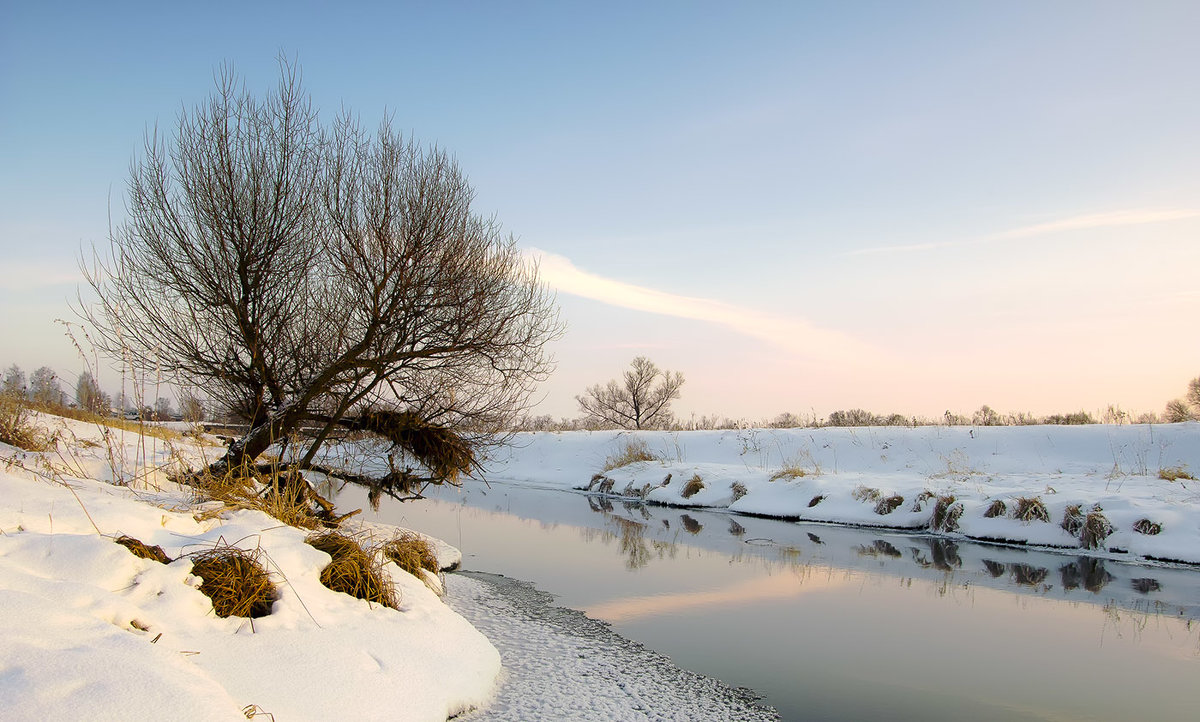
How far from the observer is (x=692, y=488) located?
1812 cm

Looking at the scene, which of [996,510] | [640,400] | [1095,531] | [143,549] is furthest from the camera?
[640,400]

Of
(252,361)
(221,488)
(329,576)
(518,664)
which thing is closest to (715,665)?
(518,664)

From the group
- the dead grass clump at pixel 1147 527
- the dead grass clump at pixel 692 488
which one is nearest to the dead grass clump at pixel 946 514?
the dead grass clump at pixel 1147 527

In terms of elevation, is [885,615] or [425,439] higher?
[425,439]

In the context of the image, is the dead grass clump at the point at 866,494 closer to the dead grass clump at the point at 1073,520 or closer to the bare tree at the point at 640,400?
the dead grass clump at the point at 1073,520

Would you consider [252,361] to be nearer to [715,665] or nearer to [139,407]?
[139,407]

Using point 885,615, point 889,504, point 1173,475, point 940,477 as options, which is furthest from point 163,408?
point 1173,475

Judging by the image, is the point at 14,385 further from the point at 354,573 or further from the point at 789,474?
the point at 789,474

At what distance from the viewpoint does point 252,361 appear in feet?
27.2

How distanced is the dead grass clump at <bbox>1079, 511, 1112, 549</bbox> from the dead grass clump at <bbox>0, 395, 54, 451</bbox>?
1358cm

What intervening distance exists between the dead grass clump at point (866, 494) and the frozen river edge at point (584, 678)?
9.45 metres

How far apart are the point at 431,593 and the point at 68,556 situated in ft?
9.01

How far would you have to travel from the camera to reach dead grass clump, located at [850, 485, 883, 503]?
14578 millimetres

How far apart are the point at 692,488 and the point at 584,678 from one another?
43.6 feet
